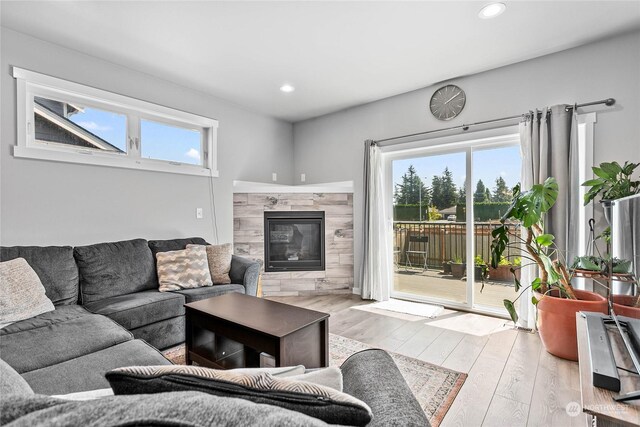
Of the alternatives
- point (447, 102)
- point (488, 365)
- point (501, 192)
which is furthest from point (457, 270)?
point (447, 102)

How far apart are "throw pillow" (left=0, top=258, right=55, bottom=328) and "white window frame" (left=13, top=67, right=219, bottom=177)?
3.34 feet

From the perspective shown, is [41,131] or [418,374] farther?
[41,131]

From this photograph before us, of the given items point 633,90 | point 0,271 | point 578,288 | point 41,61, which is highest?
point 41,61

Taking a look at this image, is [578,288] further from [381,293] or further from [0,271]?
[0,271]

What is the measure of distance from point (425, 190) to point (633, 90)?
194 centimetres

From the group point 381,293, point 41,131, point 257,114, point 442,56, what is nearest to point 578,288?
point 381,293

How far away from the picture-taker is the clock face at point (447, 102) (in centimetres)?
331

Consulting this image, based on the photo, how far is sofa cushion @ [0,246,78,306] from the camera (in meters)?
2.21

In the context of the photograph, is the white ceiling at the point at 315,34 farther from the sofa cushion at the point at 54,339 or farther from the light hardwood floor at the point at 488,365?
the light hardwood floor at the point at 488,365

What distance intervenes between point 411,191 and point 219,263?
8.17 feet

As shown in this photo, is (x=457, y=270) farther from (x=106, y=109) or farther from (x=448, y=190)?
(x=106, y=109)

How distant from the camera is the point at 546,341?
7.54 feet

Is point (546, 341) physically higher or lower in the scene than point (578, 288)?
lower

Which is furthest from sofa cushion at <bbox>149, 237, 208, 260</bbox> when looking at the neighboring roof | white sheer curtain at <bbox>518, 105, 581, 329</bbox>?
white sheer curtain at <bbox>518, 105, 581, 329</bbox>
